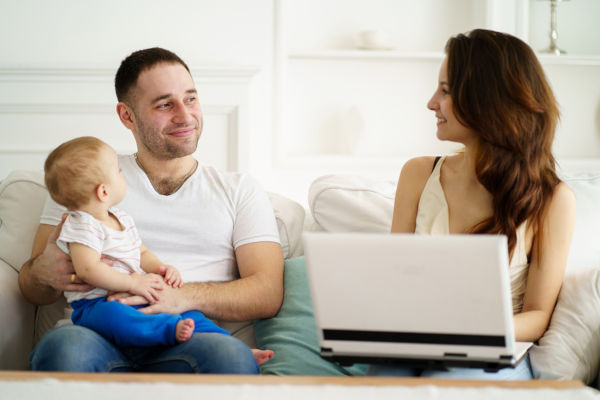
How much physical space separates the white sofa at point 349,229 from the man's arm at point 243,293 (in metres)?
0.18

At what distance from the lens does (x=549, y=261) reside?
1.55m

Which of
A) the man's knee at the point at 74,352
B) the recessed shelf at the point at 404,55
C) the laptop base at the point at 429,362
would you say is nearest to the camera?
the laptop base at the point at 429,362

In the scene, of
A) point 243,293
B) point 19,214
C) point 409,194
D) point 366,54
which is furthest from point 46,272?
point 366,54

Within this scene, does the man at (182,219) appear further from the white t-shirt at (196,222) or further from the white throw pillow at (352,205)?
the white throw pillow at (352,205)

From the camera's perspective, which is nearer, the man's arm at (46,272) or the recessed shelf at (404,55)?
the man's arm at (46,272)

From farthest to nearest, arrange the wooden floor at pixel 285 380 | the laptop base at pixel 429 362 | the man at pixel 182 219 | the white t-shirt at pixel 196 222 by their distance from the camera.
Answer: the white t-shirt at pixel 196 222
the man at pixel 182 219
the laptop base at pixel 429 362
the wooden floor at pixel 285 380

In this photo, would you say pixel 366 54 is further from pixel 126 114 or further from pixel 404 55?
pixel 126 114

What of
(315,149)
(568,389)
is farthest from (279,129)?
(568,389)

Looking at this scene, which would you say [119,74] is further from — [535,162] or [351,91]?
[351,91]

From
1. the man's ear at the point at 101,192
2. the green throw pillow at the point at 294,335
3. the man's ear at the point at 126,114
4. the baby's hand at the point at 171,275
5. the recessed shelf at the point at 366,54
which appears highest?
the recessed shelf at the point at 366,54

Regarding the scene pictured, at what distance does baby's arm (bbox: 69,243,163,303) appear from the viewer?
4.88ft

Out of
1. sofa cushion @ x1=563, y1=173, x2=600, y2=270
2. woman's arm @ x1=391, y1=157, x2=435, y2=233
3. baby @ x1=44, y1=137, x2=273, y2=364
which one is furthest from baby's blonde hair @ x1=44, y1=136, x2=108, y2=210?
sofa cushion @ x1=563, y1=173, x2=600, y2=270

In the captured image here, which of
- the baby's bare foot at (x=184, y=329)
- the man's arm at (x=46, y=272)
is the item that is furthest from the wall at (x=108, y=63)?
the baby's bare foot at (x=184, y=329)

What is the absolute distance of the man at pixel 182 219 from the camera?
169cm
